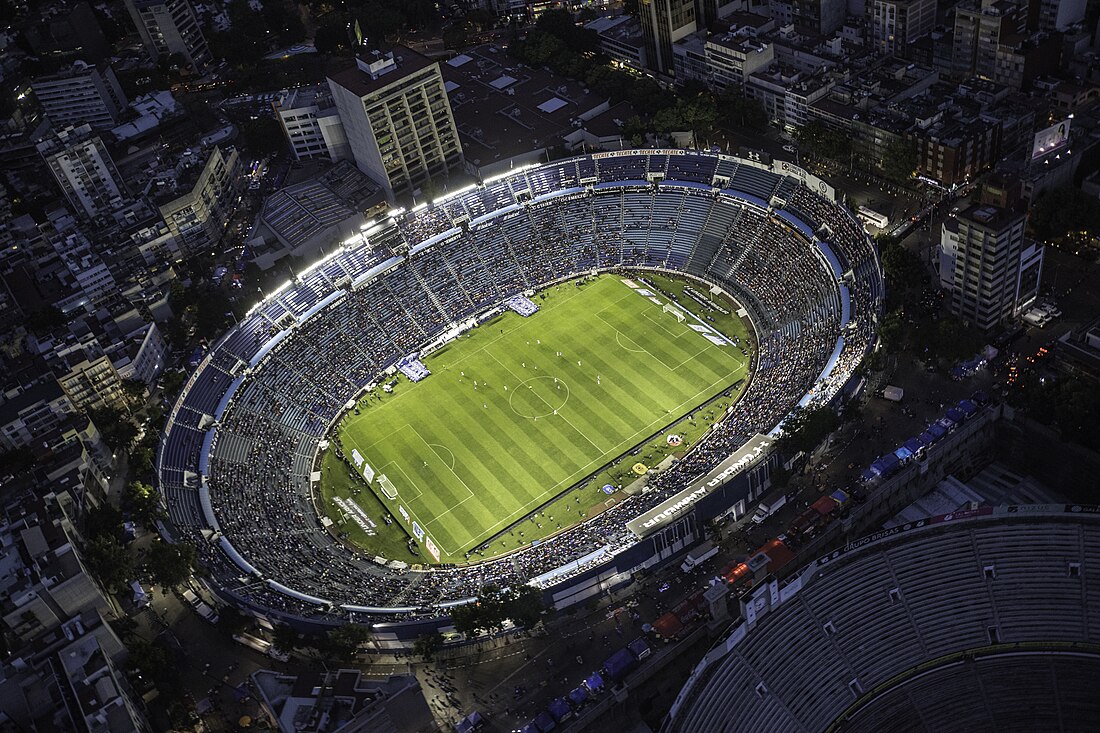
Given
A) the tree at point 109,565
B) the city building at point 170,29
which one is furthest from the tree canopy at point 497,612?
the city building at point 170,29

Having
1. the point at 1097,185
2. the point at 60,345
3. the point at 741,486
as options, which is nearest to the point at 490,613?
the point at 741,486

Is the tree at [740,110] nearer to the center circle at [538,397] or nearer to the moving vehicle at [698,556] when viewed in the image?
the center circle at [538,397]

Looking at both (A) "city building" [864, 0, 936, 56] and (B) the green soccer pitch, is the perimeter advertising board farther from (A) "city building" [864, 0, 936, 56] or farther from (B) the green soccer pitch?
(A) "city building" [864, 0, 936, 56]

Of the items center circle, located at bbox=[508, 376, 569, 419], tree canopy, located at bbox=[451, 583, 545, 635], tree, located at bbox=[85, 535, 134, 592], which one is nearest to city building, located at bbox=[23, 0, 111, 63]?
tree, located at bbox=[85, 535, 134, 592]

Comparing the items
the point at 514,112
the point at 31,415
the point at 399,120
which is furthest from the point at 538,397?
the point at 514,112

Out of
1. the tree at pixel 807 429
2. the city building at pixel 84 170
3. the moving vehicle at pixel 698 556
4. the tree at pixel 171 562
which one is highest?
the city building at pixel 84 170

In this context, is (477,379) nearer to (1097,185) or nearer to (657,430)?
(657,430)
